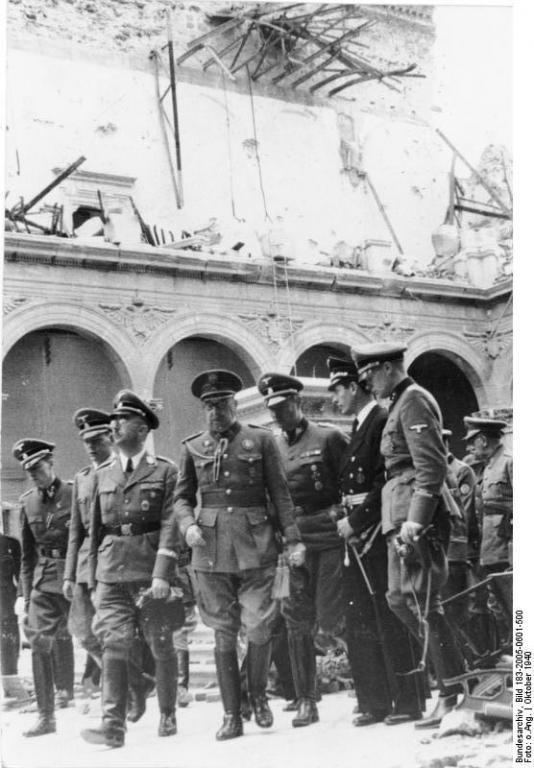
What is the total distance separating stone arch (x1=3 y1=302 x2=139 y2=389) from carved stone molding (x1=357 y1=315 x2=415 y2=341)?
2.51 meters

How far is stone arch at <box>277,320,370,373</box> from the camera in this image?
9406 millimetres

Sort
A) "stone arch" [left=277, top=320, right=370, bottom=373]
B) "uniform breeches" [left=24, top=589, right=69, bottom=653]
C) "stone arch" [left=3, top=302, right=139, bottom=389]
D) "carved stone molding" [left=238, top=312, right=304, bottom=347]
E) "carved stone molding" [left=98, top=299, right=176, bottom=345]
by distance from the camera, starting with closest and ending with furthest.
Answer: "uniform breeches" [left=24, top=589, right=69, bottom=653]
"stone arch" [left=3, top=302, right=139, bottom=389]
"stone arch" [left=277, top=320, right=370, bottom=373]
"carved stone molding" [left=238, top=312, right=304, bottom=347]
"carved stone molding" [left=98, top=299, right=176, bottom=345]

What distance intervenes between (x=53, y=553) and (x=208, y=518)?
1.17m

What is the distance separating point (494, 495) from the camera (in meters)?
6.71

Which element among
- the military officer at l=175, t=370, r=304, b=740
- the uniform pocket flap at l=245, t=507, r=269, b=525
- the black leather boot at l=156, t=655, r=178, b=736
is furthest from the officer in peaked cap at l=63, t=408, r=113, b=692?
the uniform pocket flap at l=245, t=507, r=269, b=525

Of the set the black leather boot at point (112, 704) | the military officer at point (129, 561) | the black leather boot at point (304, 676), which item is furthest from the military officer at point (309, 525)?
the black leather boot at point (112, 704)

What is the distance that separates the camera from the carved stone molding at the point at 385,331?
30.9ft

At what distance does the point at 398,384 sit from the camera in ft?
19.5

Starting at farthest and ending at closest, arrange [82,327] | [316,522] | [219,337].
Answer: [82,327], [219,337], [316,522]

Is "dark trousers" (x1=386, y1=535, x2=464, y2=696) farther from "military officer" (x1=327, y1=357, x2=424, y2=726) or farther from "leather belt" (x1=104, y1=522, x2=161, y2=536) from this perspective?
"leather belt" (x1=104, y1=522, x2=161, y2=536)

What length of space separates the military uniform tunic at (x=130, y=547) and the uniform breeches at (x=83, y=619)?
17 centimetres

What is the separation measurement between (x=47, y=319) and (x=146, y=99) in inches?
88.5

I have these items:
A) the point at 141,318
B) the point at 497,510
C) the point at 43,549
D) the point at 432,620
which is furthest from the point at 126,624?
the point at 141,318

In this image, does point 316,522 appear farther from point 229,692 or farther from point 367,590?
point 229,692
